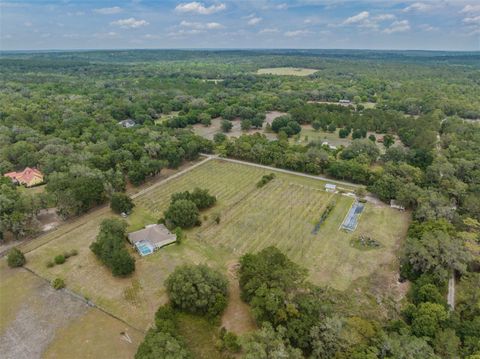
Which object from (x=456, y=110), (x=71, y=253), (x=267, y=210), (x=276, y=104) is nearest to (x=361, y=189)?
(x=267, y=210)

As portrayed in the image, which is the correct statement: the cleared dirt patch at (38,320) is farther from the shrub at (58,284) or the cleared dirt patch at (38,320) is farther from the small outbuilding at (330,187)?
the small outbuilding at (330,187)

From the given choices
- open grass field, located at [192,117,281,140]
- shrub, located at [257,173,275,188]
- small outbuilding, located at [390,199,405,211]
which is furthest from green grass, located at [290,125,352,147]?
small outbuilding, located at [390,199,405,211]

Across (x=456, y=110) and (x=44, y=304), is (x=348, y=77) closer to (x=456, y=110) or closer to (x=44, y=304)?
(x=456, y=110)

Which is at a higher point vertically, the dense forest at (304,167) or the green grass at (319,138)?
the dense forest at (304,167)

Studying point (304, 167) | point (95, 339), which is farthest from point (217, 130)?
point (95, 339)

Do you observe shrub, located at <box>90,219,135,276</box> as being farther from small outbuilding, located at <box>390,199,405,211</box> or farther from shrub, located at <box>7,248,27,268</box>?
small outbuilding, located at <box>390,199,405,211</box>

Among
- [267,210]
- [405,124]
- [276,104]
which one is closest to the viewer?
[267,210]

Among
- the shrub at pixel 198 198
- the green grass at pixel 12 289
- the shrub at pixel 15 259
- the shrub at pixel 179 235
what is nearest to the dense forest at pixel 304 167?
the shrub at pixel 15 259
